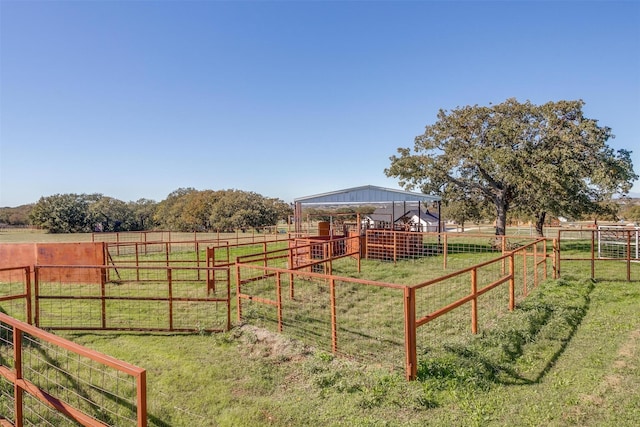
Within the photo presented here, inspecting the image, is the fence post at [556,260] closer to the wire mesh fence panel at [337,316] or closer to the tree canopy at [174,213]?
the wire mesh fence panel at [337,316]

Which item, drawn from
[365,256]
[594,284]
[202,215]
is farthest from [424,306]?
[202,215]

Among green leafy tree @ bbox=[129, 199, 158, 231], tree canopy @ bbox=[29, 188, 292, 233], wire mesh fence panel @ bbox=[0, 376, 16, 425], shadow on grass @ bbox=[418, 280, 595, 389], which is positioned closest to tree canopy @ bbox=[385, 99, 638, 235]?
shadow on grass @ bbox=[418, 280, 595, 389]

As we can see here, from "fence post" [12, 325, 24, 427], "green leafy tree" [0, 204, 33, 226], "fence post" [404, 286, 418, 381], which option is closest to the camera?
"fence post" [12, 325, 24, 427]

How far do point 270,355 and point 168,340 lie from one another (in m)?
1.88

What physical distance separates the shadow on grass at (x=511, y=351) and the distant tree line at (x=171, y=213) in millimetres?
43384

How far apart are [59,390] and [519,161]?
18.9 m

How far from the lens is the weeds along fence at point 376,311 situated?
5.30 meters

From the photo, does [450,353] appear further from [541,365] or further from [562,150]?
[562,150]

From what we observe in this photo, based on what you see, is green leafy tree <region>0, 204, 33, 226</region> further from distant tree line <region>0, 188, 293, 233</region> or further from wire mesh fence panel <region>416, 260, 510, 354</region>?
wire mesh fence panel <region>416, 260, 510, 354</region>

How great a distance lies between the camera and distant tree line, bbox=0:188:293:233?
Result: 53.2m

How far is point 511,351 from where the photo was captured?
17.9 feet

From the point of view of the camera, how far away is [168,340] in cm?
640

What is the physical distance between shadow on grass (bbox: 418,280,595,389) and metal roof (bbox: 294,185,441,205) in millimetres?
10771

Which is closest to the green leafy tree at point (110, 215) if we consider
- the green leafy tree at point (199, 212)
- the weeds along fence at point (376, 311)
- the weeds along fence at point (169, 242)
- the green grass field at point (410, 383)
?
the green leafy tree at point (199, 212)
